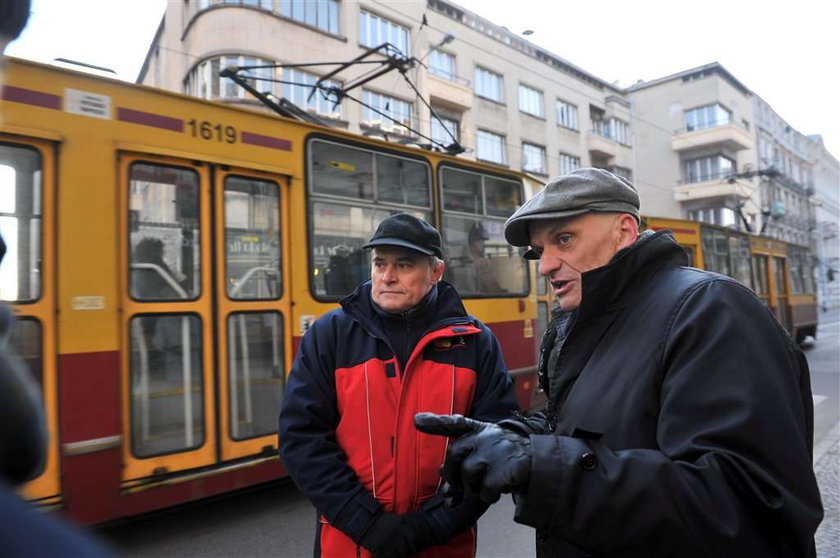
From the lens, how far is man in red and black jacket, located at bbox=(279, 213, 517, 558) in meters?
1.80

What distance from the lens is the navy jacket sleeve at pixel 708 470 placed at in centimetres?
103

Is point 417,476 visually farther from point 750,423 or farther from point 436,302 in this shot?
point 750,423

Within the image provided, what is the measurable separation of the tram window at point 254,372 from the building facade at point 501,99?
116 inches

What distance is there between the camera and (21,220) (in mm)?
3207

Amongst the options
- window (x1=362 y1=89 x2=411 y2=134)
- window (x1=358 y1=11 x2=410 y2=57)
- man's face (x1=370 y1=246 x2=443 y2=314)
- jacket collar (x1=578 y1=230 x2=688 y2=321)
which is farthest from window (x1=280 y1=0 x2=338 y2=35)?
jacket collar (x1=578 y1=230 x2=688 y2=321)

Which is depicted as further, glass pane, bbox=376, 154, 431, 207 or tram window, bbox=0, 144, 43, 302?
glass pane, bbox=376, 154, 431, 207

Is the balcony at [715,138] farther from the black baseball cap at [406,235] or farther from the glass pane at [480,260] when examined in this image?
the black baseball cap at [406,235]

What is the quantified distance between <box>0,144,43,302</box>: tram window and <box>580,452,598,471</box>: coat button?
3.36m

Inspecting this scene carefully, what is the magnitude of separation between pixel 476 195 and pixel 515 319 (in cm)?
150

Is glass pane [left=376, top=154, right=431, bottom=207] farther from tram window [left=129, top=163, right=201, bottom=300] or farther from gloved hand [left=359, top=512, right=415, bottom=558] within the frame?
gloved hand [left=359, top=512, right=415, bottom=558]

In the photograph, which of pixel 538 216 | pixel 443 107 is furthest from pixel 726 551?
pixel 443 107

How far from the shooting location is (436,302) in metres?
2.16

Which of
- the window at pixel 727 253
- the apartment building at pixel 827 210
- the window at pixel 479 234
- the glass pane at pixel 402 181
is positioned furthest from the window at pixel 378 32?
the apartment building at pixel 827 210

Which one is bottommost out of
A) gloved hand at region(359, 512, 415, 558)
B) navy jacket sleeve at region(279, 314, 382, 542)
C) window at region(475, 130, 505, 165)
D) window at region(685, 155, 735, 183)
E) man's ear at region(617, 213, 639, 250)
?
gloved hand at region(359, 512, 415, 558)
